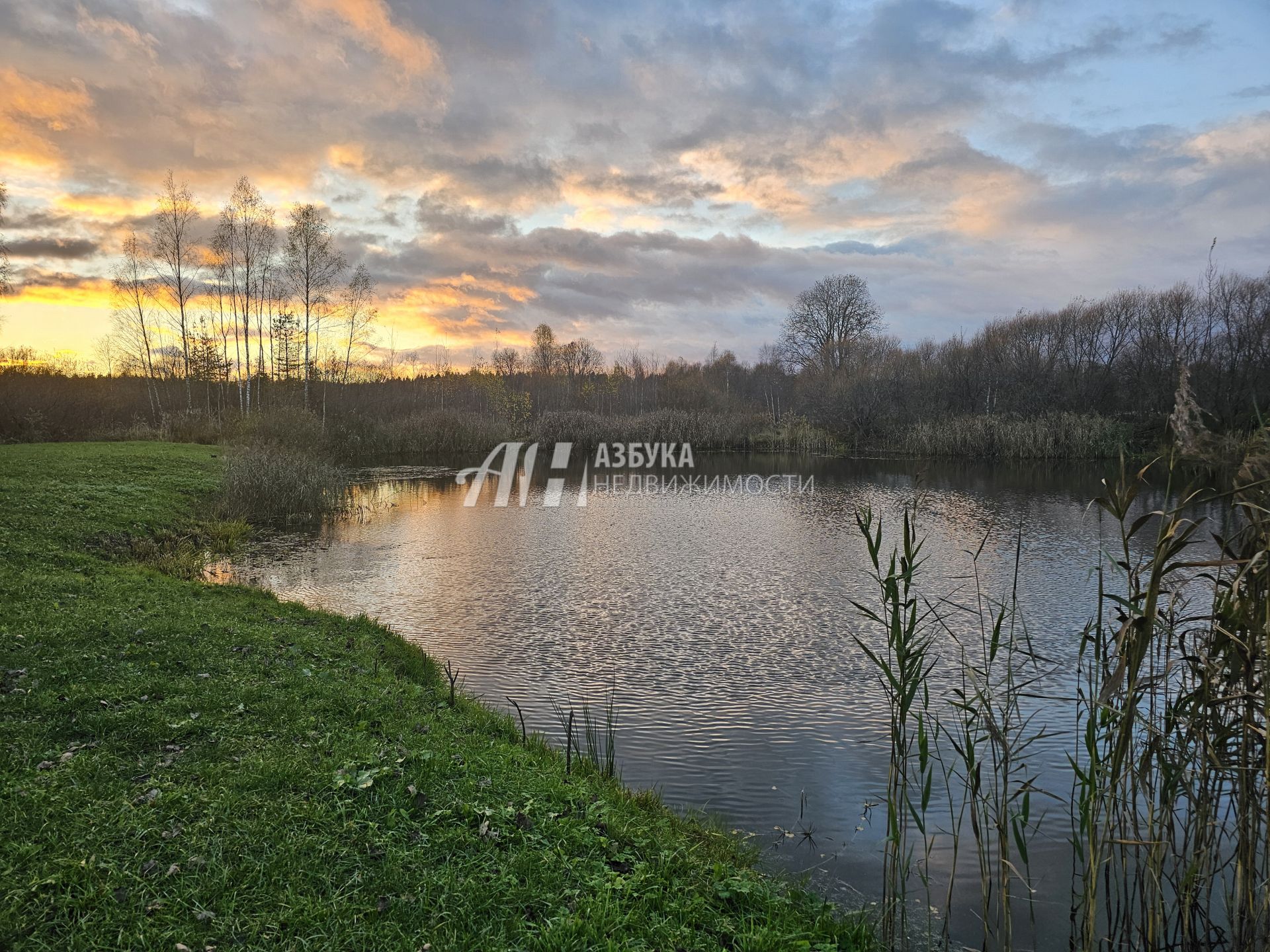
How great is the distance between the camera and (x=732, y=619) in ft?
33.5

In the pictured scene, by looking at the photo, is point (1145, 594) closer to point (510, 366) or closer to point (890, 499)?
point (890, 499)

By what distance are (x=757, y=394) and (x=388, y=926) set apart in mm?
59861

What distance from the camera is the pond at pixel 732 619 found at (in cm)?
540

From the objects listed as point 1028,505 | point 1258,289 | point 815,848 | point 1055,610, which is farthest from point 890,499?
point 1258,289

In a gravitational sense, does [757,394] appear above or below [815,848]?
above

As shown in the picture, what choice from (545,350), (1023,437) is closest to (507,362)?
(545,350)

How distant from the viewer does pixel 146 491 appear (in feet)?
53.4

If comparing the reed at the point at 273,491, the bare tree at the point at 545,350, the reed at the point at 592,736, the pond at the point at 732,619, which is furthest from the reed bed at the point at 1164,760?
the bare tree at the point at 545,350

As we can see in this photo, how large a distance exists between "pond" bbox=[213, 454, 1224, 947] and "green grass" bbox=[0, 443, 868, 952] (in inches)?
39.7

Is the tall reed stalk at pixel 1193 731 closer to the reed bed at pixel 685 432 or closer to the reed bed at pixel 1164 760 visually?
the reed bed at pixel 1164 760

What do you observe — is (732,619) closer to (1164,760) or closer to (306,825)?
(1164,760)

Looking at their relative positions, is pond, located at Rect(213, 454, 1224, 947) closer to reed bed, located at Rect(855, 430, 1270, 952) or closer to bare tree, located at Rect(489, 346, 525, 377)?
reed bed, located at Rect(855, 430, 1270, 952)

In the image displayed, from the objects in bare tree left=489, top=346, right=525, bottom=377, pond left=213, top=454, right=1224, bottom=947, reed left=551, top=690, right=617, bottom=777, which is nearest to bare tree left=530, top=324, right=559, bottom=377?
bare tree left=489, top=346, right=525, bottom=377

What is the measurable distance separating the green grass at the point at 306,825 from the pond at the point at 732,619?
101cm
